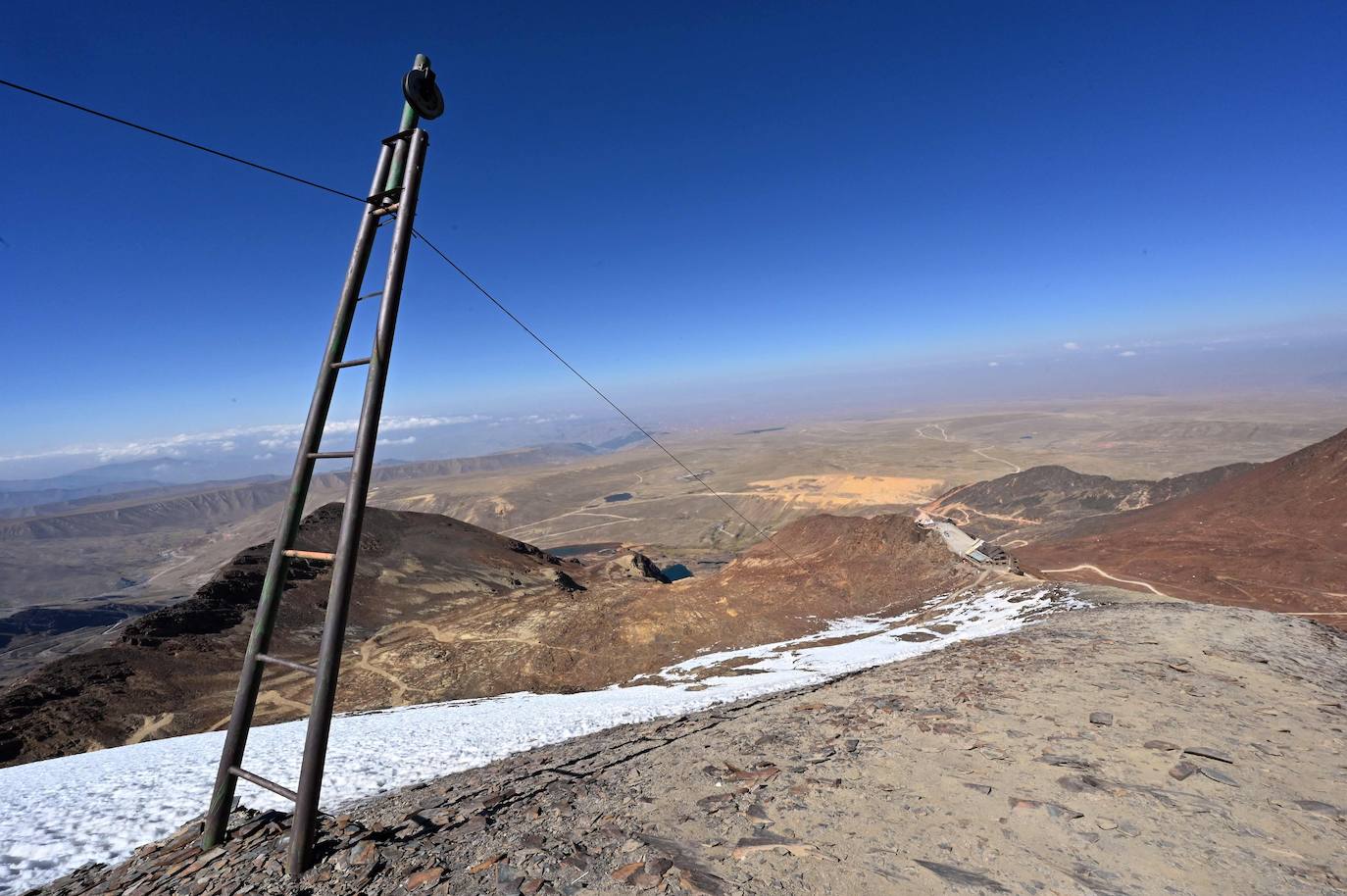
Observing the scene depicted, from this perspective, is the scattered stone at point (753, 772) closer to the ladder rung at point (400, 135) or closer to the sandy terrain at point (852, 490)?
the ladder rung at point (400, 135)

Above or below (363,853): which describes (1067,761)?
below

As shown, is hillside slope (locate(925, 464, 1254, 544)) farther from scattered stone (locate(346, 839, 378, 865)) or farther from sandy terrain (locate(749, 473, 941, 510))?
scattered stone (locate(346, 839, 378, 865))

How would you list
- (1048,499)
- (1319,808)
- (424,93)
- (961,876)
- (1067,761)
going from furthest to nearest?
(1048,499) → (1067,761) → (424,93) → (1319,808) → (961,876)

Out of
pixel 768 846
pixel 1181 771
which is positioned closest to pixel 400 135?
pixel 768 846

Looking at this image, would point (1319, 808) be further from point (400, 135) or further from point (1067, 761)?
point (400, 135)

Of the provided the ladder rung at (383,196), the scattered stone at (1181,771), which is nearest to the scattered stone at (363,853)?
the ladder rung at (383,196)

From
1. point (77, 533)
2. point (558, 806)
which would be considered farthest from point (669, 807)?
point (77, 533)

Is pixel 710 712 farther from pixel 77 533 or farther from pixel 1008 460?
pixel 77 533
